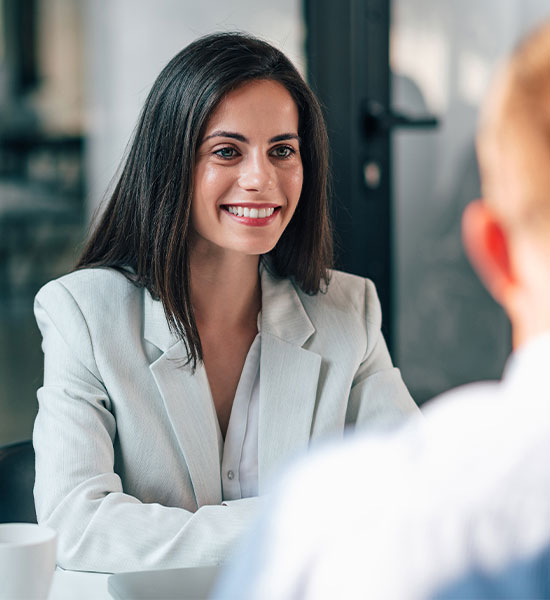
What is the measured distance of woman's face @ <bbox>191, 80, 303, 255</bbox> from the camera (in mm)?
1665

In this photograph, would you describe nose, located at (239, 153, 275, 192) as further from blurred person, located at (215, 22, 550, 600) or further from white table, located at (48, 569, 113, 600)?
blurred person, located at (215, 22, 550, 600)

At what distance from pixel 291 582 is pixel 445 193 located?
2.78m

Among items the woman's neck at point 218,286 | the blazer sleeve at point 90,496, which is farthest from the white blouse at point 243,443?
the blazer sleeve at point 90,496

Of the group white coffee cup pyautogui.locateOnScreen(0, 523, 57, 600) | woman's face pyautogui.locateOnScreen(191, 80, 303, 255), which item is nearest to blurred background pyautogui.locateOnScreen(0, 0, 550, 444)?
woman's face pyautogui.locateOnScreen(191, 80, 303, 255)

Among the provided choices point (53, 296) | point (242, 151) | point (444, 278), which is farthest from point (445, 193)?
point (53, 296)

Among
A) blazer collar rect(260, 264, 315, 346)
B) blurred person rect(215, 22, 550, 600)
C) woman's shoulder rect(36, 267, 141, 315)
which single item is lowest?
blazer collar rect(260, 264, 315, 346)

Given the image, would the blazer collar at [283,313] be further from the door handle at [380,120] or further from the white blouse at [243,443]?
the door handle at [380,120]

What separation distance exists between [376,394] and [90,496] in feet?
1.97

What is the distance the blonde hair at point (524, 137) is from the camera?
48cm

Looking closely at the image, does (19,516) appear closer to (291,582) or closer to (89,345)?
(89,345)

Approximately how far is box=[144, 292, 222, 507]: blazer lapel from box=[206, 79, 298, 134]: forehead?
0.39m

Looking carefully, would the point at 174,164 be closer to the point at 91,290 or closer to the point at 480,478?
the point at 91,290

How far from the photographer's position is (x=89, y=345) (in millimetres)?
1610

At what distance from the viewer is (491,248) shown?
0.52 meters
